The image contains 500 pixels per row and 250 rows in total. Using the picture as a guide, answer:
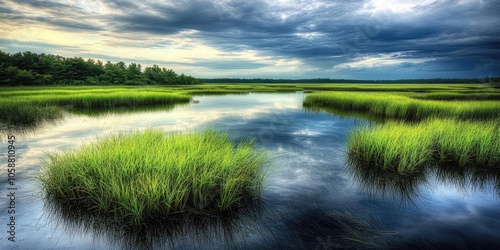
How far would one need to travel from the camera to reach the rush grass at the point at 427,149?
25.7 feet

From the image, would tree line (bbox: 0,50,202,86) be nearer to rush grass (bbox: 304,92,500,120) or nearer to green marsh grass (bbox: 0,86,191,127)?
green marsh grass (bbox: 0,86,191,127)

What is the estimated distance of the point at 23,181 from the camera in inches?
273

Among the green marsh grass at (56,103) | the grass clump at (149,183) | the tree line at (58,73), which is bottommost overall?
the grass clump at (149,183)

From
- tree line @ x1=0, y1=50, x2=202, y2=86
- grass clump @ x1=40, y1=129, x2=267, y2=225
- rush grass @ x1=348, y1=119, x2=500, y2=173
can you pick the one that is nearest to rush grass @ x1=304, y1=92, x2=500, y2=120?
rush grass @ x1=348, y1=119, x2=500, y2=173

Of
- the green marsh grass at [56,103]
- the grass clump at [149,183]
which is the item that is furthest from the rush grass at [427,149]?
the green marsh grass at [56,103]

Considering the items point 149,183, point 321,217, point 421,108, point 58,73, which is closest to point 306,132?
point 421,108

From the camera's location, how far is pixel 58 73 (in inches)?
2530

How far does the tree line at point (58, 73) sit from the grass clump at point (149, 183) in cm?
5947

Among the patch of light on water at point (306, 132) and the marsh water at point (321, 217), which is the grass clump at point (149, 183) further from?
the patch of light on water at point (306, 132)

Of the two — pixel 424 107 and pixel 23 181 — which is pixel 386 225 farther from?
pixel 424 107

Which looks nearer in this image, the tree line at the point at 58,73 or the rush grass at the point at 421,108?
the rush grass at the point at 421,108

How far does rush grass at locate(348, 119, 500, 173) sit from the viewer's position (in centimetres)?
784

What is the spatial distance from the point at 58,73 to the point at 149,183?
7696 centimetres

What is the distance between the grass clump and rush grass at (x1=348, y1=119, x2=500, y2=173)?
4.30 meters
